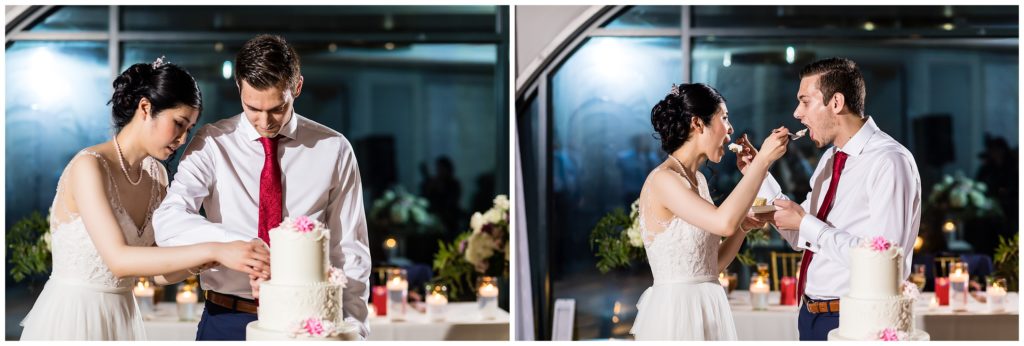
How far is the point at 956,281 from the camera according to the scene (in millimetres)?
5578

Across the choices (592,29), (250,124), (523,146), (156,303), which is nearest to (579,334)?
(523,146)

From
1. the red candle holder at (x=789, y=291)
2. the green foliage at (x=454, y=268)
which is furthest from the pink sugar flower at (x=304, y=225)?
the red candle holder at (x=789, y=291)

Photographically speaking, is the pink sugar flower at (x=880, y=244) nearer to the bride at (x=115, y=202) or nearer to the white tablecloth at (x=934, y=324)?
the white tablecloth at (x=934, y=324)

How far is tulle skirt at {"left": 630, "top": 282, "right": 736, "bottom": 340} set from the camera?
3930 millimetres

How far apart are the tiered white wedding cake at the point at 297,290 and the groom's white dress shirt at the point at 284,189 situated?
0.48 meters

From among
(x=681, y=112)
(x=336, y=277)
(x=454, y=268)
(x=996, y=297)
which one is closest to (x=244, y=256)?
(x=336, y=277)

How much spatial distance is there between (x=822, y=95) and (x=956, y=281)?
2042 millimetres

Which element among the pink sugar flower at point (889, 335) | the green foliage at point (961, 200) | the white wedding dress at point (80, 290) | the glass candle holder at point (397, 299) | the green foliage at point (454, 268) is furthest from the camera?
the green foliage at point (961, 200)

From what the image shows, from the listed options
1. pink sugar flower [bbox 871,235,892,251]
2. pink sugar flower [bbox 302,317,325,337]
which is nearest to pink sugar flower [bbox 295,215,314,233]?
pink sugar flower [bbox 302,317,325,337]

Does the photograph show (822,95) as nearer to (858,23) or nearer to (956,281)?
(956,281)

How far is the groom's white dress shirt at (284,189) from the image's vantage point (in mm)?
3760

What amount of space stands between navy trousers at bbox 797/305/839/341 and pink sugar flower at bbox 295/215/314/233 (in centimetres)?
198

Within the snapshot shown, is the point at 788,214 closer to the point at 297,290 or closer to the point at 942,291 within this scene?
the point at 297,290

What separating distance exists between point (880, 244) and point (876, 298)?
18cm
